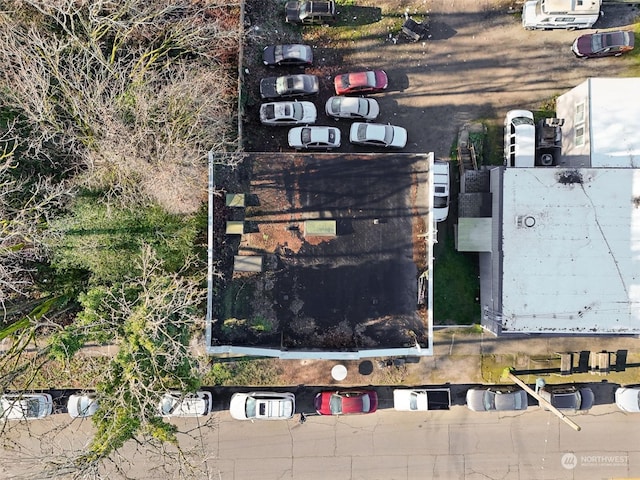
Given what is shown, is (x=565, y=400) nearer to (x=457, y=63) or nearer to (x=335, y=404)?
(x=335, y=404)

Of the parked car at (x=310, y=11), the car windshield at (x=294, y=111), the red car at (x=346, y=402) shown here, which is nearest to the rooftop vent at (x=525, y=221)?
the red car at (x=346, y=402)

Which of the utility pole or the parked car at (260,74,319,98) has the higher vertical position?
the parked car at (260,74,319,98)

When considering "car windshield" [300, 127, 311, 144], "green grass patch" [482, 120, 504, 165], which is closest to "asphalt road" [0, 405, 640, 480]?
"green grass patch" [482, 120, 504, 165]

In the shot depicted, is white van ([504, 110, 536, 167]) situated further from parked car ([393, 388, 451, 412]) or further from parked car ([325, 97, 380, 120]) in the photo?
parked car ([393, 388, 451, 412])

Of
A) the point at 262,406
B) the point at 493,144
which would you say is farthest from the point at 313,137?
the point at 262,406

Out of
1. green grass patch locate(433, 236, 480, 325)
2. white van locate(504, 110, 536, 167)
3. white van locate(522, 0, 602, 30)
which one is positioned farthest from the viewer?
green grass patch locate(433, 236, 480, 325)

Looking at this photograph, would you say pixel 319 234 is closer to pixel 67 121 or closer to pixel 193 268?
pixel 193 268
